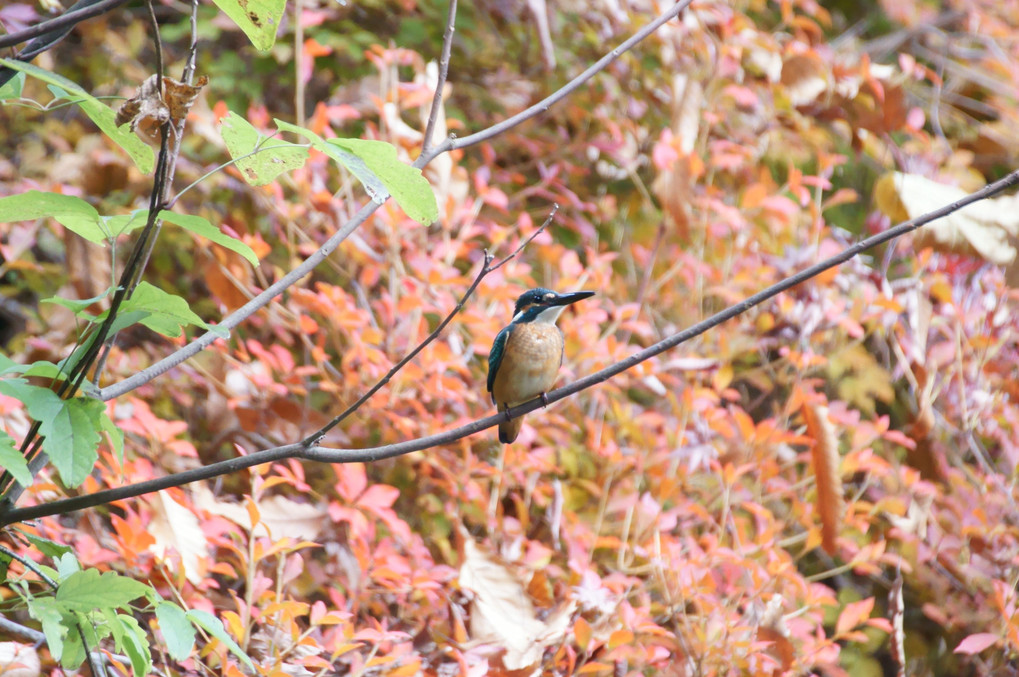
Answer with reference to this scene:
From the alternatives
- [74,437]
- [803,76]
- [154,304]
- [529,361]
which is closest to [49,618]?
[74,437]

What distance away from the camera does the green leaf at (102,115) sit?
1.06 meters

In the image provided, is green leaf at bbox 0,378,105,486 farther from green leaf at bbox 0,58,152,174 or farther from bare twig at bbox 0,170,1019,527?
green leaf at bbox 0,58,152,174

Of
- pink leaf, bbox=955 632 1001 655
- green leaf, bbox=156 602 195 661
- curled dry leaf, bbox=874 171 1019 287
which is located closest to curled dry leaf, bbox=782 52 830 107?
curled dry leaf, bbox=874 171 1019 287

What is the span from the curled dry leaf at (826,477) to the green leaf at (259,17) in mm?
2282

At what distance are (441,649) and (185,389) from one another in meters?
1.57

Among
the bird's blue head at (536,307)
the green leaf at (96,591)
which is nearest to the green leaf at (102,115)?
the green leaf at (96,591)

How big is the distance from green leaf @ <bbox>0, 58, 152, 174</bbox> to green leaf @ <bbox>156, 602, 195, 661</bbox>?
67 cm

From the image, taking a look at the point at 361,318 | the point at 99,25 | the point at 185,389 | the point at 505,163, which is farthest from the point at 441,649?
the point at 99,25

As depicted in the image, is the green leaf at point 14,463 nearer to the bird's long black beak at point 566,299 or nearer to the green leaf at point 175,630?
the green leaf at point 175,630

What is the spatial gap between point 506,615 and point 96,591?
4.35 ft

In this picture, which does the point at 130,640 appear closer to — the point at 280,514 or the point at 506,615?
the point at 280,514

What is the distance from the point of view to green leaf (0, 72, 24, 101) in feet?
4.24

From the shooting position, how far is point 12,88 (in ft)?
4.43

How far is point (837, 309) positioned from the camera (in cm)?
332
